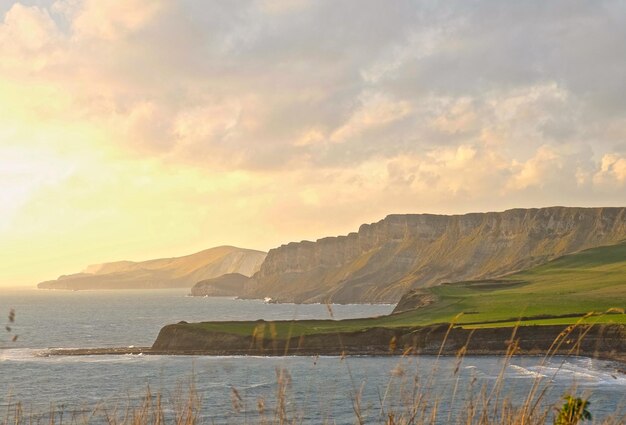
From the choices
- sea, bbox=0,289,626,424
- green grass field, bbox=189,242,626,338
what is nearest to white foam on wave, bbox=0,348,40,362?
sea, bbox=0,289,626,424

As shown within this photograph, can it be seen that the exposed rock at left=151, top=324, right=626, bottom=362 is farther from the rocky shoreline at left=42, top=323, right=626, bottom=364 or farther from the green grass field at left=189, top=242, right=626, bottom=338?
the green grass field at left=189, top=242, right=626, bottom=338

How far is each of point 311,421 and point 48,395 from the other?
26.4 metres

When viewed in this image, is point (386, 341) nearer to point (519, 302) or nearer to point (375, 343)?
point (375, 343)

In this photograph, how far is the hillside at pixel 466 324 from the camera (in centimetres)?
8256

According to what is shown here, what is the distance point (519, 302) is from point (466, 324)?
27.1 m

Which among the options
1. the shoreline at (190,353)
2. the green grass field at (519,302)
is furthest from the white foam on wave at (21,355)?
the green grass field at (519,302)

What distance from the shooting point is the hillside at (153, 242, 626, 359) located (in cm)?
8256

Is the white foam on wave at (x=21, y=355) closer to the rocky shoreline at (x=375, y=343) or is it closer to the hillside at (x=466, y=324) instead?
the rocky shoreline at (x=375, y=343)

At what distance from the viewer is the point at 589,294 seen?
118500mm

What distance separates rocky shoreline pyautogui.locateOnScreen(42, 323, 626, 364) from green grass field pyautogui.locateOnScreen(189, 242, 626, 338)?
1.69 metres

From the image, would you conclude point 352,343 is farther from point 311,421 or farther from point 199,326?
point 311,421

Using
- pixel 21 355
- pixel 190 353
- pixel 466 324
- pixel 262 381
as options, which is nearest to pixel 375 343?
pixel 466 324

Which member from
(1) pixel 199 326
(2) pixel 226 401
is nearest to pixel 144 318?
(1) pixel 199 326

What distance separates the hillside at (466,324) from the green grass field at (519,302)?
12 cm
